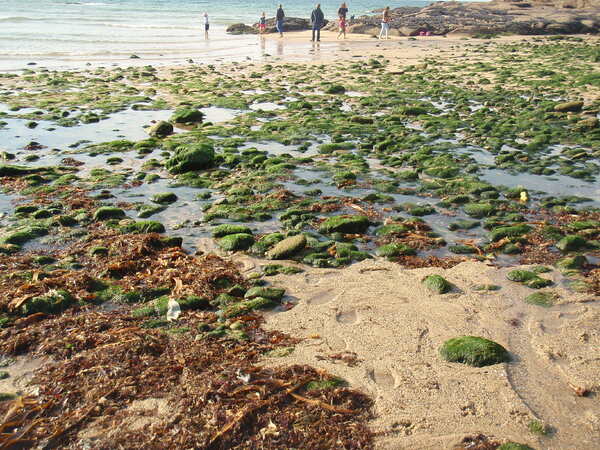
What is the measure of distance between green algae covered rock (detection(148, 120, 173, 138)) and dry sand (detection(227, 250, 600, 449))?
Result: 675cm

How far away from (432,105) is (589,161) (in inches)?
211

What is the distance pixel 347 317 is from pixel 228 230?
2462 mm

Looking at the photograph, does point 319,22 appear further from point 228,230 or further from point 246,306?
point 246,306

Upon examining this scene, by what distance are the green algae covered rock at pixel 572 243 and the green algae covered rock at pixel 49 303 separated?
5663mm

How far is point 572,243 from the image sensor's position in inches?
265

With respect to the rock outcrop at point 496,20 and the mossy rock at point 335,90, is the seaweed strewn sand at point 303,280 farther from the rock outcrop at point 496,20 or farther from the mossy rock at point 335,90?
the rock outcrop at point 496,20

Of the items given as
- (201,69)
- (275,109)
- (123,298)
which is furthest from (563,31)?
(123,298)

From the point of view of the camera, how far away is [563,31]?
35.2 metres

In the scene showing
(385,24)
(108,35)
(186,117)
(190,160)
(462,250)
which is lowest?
(462,250)

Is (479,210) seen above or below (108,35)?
below

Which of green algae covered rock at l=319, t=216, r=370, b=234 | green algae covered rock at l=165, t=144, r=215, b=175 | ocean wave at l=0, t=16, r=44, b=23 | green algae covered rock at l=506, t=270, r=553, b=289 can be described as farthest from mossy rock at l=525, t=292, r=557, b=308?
ocean wave at l=0, t=16, r=44, b=23

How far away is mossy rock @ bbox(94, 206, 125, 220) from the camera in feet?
25.5

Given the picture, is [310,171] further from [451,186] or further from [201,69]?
[201,69]

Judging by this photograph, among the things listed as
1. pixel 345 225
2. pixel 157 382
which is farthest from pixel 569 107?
pixel 157 382
